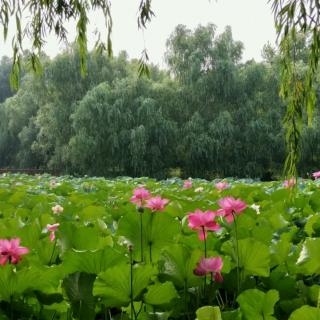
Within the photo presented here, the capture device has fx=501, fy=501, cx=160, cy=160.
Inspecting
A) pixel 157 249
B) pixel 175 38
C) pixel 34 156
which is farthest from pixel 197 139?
pixel 157 249

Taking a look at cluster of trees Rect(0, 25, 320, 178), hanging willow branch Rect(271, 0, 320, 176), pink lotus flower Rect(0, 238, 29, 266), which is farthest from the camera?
cluster of trees Rect(0, 25, 320, 178)

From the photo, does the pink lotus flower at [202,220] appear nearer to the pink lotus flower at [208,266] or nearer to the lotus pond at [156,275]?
the lotus pond at [156,275]

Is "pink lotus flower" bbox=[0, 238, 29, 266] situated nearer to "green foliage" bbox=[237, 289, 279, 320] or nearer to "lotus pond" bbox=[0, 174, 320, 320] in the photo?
"lotus pond" bbox=[0, 174, 320, 320]

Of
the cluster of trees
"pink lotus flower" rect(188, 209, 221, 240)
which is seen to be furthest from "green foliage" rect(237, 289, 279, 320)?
the cluster of trees

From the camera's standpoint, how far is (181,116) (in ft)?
66.7

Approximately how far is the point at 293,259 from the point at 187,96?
1912cm

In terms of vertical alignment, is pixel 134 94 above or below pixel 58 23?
above

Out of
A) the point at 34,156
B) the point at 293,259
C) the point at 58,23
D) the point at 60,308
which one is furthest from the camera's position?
the point at 34,156

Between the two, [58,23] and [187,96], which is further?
[187,96]

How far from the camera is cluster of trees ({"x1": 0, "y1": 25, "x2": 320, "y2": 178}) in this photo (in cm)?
1883

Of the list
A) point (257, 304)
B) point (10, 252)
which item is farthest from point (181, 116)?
point (257, 304)

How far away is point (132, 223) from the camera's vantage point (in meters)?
1.08

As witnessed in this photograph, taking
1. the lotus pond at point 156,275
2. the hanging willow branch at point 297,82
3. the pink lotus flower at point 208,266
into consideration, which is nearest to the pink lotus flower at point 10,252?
the lotus pond at point 156,275

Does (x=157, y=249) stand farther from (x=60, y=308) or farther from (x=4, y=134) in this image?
(x=4, y=134)
